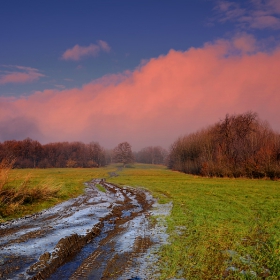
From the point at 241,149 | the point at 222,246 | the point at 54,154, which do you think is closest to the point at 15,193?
the point at 222,246

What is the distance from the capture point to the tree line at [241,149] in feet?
152

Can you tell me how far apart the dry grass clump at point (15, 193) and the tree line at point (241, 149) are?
3749cm

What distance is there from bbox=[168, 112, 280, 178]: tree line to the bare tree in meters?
56.7

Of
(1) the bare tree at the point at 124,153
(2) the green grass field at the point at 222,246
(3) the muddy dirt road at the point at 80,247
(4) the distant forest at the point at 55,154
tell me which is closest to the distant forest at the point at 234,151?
(3) the muddy dirt road at the point at 80,247

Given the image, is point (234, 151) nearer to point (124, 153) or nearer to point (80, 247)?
point (80, 247)

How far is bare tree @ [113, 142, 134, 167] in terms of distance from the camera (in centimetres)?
12538

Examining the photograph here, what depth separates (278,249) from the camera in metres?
7.29

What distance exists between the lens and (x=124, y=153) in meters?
126

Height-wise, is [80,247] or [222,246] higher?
[222,246]

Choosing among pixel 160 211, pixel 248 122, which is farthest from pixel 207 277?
pixel 248 122

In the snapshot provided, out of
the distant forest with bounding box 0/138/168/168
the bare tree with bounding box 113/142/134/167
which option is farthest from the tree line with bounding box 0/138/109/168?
the bare tree with bounding box 113/142/134/167

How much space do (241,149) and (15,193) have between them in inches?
1960

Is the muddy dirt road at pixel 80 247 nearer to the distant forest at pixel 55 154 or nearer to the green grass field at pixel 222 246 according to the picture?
the green grass field at pixel 222 246

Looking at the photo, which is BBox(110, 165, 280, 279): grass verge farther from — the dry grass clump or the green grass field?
the dry grass clump
